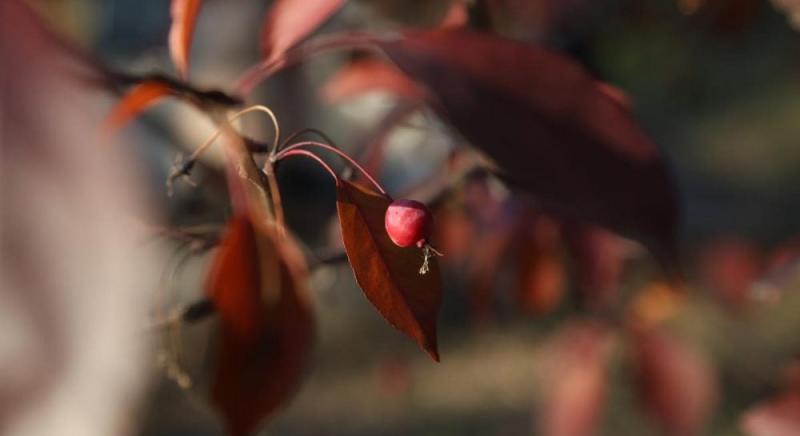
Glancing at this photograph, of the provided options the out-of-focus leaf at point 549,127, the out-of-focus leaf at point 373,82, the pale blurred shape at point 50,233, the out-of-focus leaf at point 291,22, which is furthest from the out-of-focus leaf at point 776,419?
the pale blurred shape at point 50,233

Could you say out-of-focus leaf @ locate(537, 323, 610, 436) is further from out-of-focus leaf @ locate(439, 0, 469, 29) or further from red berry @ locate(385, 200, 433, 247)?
red berry @ locate(385, 200, 433, 247)

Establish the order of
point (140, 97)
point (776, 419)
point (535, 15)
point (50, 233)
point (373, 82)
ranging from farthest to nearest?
1. point (535, 15)
2. point (373, 82)
3. point (776, 419)
4. point (140, 97)
5. point (50, 233)

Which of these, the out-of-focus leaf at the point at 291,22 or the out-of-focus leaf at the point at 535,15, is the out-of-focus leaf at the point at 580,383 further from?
the out-of-focus leaf at the point at 291,22

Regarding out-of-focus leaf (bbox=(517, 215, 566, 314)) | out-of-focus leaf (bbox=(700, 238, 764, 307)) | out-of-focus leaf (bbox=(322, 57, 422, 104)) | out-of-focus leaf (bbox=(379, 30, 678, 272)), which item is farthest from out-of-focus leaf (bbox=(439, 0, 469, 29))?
out-of-focus leaf (bbox=(700, 238, 764, 307))

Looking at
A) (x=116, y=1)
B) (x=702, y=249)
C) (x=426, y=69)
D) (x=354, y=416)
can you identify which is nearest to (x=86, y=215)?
(x=426, y=69)

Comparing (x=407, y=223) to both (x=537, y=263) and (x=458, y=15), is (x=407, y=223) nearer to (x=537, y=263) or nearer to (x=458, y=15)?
(x=458, y=15)

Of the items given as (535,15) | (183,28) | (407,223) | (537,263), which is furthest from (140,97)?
(535,15)

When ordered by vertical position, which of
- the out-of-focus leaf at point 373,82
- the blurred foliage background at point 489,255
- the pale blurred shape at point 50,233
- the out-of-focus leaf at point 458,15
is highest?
the pale blurred shape at point 50,233
